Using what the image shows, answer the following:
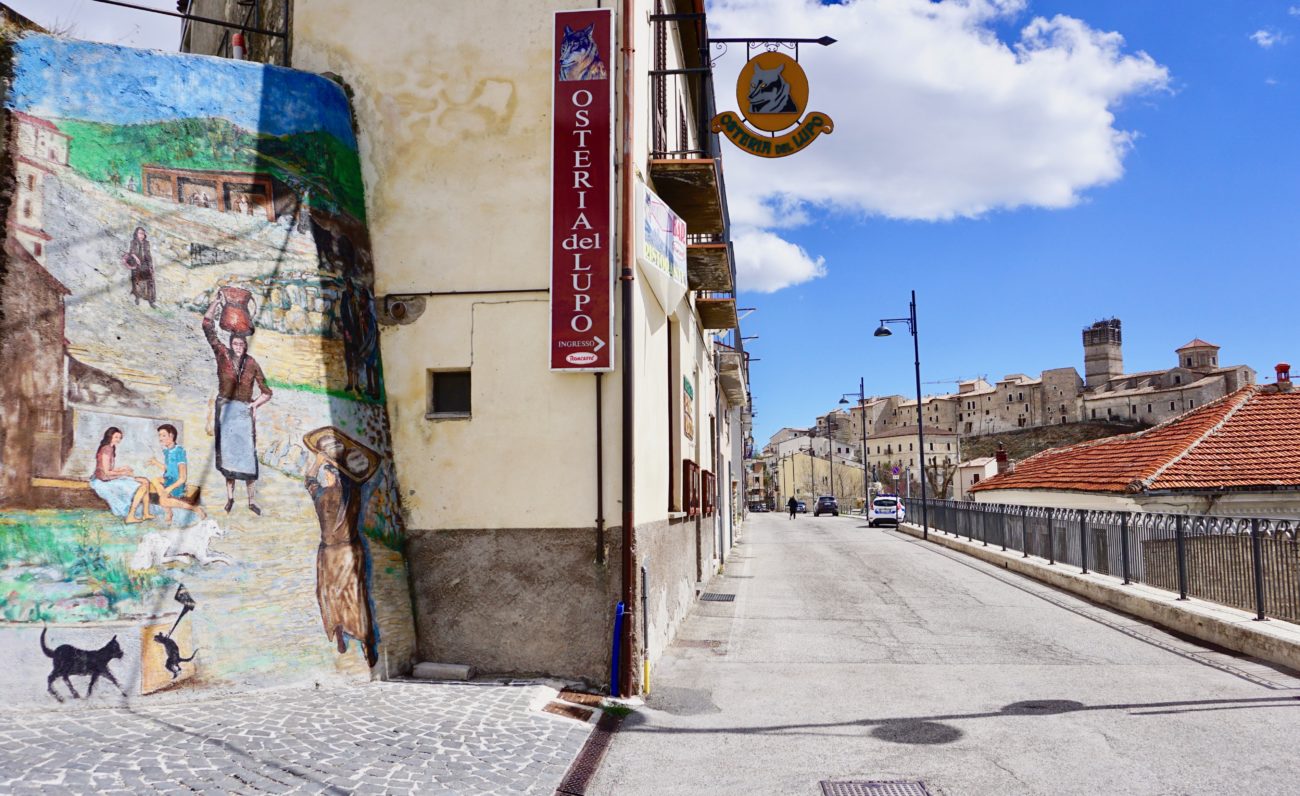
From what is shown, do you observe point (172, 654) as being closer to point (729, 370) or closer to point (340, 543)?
point (340, 543)

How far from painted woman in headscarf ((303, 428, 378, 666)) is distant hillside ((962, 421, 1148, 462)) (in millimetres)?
120946

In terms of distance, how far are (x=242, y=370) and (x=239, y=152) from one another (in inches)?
83.2

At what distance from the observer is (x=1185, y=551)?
45.6ft

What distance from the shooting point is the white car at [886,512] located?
47438mm

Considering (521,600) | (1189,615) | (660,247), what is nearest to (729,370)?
(1189,615)

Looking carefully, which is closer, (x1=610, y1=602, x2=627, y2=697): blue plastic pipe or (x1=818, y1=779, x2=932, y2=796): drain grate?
(x1=818, y1=779, x2=932, y2=796): drain grate

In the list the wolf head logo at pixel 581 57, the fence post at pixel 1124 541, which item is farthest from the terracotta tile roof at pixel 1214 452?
the wolf head logo at pixel 581 57

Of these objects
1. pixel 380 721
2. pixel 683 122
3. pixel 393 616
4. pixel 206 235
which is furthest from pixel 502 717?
pixel 683 122

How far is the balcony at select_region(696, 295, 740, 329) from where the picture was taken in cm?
1786

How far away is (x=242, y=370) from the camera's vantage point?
8227mm

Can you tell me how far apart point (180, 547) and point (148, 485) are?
0.55 metres

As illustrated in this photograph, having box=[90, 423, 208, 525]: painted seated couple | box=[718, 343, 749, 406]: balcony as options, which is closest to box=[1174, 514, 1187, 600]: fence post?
box=[90, 423, 208, 525]: painted seated couple

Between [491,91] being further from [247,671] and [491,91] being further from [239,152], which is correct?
[247,671]

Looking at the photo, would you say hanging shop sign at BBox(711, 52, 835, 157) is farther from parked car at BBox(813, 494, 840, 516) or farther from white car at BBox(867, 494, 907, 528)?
parked car at BBox(813, 494, 840, 516)
